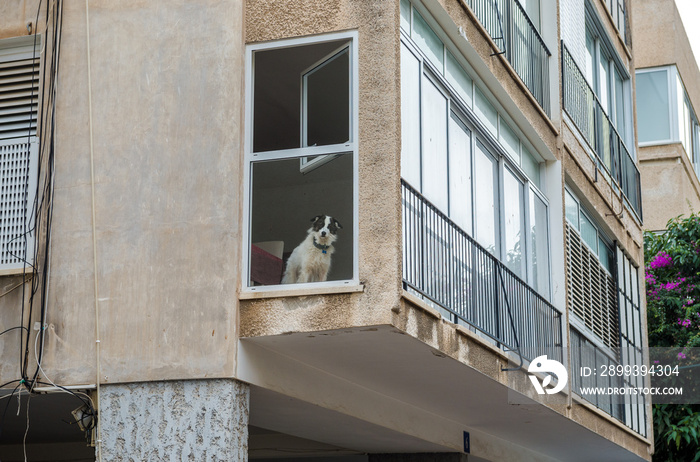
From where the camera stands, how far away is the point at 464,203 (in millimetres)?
10945

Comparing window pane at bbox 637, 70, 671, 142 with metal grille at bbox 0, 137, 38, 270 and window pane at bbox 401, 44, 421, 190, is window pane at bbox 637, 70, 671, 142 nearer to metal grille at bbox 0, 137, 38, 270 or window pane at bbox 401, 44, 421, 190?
window pane at bbox 401, 44, 421, 190

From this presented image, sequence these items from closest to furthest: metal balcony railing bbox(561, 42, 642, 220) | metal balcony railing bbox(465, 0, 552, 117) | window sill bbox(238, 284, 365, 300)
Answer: window sill bbox(238, 284, 365, 300) → metal balcony railing bbox(465, 0, 552, 117) → metal balcony railing bbox(561, 42, 642, 220)

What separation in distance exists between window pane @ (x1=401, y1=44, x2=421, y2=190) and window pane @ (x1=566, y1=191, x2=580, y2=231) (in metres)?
5.27

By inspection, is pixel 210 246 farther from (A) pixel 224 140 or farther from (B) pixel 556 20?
(B) pixel 556 20

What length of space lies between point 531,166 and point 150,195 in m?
6.30

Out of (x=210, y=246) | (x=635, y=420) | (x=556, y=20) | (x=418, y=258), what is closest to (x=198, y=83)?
(x=210, y=246)

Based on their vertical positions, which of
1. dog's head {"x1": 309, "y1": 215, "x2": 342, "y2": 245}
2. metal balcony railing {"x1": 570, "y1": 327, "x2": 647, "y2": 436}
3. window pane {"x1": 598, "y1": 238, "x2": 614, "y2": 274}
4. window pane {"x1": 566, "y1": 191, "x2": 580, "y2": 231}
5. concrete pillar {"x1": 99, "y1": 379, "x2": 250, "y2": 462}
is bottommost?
concrete pillar {"x1": 99, "y1": 379, "x2": 250, "y2": 462}

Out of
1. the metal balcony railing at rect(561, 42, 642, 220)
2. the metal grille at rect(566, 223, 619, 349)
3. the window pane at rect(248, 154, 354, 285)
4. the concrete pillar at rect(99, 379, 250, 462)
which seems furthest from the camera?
the metal balcony railing at rect(561, 42, 642, 220)

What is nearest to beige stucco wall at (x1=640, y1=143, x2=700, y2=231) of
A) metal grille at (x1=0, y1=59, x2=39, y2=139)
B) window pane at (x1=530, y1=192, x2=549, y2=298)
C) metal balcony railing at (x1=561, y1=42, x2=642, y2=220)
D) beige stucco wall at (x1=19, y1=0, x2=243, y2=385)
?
metal balcony railing at (x1=561, y1=42, x2=642, y2=220)

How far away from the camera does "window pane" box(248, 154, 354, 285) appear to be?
8.52 metres

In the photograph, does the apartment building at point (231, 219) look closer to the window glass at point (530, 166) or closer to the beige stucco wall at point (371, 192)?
the beige stucco wall at point (371, 192)

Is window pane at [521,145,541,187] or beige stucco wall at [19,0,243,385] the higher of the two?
window pane at [521,145,541,187]

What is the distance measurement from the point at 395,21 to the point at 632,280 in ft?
34.7

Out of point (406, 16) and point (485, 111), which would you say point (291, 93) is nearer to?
point (406, 16)
